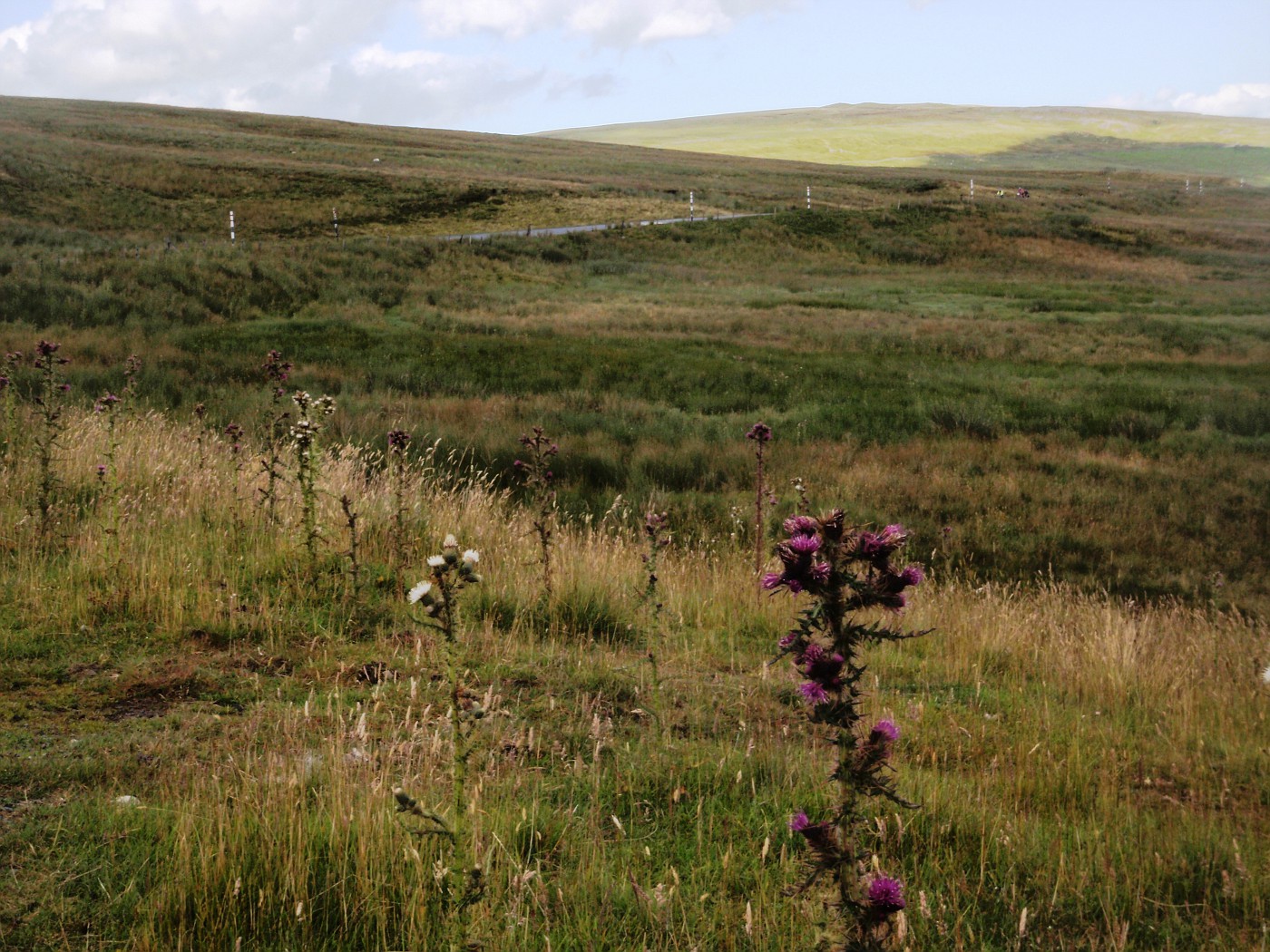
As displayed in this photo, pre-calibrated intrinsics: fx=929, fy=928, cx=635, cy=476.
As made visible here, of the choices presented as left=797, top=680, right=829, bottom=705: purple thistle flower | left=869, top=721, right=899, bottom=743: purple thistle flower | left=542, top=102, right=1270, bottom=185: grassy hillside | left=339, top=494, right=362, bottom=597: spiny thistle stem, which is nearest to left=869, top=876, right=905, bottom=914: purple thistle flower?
left=869, top=721, right=899, bottom=743: purple thistle flower

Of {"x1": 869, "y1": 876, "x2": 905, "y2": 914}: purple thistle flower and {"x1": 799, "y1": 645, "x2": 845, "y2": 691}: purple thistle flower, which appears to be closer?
{"x1": 869, "y1": 876, "x2": 905, "y2": 914}: purple thistle flower

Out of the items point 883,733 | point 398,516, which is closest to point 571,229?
point 398,516

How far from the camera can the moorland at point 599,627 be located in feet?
8.91

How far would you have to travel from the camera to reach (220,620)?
498 cm

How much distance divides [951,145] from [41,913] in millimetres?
139828

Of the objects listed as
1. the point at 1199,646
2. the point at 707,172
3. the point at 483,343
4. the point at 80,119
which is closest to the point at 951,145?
the point at 707,172

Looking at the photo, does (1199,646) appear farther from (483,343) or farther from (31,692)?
(483,343)

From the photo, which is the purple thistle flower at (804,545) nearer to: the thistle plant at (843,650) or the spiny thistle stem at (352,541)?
the thistle plant at (843,650)

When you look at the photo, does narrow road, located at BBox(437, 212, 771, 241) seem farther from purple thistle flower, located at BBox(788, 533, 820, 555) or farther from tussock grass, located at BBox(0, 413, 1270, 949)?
purple thistle flower, located at BBox(788, 533, 820, 555)

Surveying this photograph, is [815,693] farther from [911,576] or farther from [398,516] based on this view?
[398,516]

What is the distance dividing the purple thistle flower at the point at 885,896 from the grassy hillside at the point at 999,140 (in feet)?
372

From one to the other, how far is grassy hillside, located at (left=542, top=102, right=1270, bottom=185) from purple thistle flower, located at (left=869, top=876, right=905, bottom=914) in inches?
4468

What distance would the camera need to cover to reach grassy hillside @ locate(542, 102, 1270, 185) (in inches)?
4523

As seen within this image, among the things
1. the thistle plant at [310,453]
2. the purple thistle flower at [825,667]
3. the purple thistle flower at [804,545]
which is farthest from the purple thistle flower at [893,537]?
the thistle plant at [310,453]
